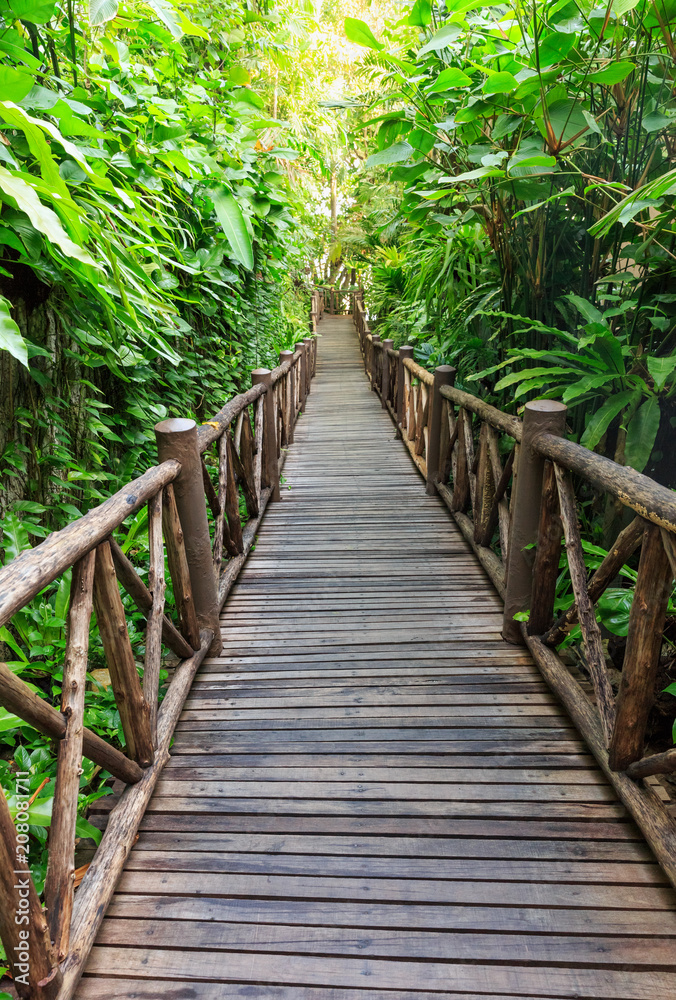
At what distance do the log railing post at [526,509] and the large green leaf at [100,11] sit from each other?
1.69 m

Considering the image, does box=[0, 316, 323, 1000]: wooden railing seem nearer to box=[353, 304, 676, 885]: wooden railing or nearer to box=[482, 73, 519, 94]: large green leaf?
box=[353, 304, 676, 885]: wooden railing

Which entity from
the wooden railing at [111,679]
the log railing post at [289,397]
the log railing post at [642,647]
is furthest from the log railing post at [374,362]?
the log railing post at [642,647]

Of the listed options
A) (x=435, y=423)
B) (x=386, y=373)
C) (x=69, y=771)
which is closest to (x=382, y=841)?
(x=69, y=771)

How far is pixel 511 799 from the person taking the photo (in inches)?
65.9

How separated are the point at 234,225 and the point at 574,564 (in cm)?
207

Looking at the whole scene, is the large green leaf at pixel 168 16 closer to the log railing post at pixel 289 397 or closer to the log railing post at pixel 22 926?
the log railing post at pixel 22 926

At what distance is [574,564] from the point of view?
1881 millimetres

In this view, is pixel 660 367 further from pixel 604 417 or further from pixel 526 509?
pixel 526 509

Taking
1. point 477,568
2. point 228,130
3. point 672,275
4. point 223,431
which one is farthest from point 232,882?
point 228,130

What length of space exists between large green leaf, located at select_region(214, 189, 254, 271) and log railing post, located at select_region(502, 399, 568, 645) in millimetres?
1424

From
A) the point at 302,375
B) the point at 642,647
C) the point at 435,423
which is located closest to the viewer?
the point at 642,647

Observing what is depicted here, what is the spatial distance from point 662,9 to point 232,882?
101 inches

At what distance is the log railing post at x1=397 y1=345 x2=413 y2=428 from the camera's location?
595 cm

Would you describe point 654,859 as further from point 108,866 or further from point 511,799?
point 108,866
